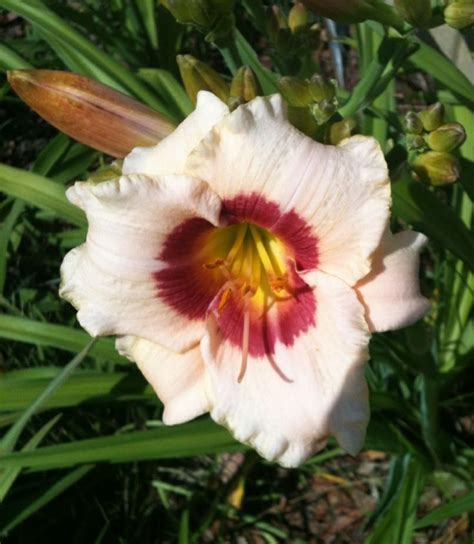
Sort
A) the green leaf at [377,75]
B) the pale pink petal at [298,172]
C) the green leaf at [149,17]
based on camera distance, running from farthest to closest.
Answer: the green leaf at [149,17]
the green leaf at [377,75]
the pale pink petal at [298,172]

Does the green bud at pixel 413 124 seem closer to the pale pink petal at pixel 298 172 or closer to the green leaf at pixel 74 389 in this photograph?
the pale pink petal at pixel 298 172

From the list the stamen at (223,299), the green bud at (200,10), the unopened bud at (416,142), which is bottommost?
the stamen at (223,299)

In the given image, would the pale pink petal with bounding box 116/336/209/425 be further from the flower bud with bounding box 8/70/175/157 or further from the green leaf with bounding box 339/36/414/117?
the green leaf with bounding box 339/36/414/117

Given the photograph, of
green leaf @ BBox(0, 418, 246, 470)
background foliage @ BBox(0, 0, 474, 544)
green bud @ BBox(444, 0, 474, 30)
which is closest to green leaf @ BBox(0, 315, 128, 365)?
background foliage @ BBox(0, 0, 474, 544)

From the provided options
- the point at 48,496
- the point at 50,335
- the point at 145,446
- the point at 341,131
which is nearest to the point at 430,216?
the point at 341,131

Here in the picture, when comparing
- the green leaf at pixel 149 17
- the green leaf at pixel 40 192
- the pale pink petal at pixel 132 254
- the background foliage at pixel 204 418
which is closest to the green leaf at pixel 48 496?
the background foliage at pixel 204 418

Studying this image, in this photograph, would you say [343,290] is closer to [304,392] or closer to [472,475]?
[304,392]

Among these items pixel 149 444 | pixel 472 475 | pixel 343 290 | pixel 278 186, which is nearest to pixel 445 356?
pixel 472 475
